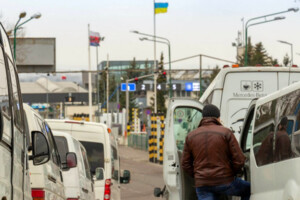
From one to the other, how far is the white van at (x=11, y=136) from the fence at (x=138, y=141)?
176 ft

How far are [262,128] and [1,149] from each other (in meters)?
2.87

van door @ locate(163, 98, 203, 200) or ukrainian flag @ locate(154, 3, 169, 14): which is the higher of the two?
ukrainian flag @ locate(154, 3, 169, 14)

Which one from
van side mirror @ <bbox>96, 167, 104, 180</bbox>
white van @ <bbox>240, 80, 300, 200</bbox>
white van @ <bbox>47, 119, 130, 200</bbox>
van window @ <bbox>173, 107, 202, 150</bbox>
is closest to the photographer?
white van @ <bbox>240, 80, 300, 200</bbox>

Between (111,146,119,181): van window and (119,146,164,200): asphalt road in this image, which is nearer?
(111,146,119,181): van window

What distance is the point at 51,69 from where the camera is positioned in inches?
2320

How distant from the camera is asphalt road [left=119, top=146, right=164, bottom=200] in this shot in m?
28.6

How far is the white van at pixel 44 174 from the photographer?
8.91 meters

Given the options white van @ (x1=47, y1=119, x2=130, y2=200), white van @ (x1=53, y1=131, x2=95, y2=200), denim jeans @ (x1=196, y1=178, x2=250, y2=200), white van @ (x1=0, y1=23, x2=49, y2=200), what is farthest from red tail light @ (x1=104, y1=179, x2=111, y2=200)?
white van @ (x1=0, y1=23, x2=49, y2=200)

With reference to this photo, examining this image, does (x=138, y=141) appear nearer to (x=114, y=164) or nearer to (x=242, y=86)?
(x=114, y=164)

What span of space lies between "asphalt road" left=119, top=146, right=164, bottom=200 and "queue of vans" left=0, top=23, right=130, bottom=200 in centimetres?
987

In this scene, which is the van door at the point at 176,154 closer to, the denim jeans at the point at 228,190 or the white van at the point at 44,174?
the white van at the point at 44,174

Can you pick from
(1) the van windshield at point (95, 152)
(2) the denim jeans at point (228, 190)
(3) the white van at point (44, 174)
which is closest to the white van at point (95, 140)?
(1) the van windshield at point (95, 152)

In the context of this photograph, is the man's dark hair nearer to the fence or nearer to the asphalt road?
the asphalt road

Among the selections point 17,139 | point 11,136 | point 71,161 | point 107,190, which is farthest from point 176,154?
point 107,190
